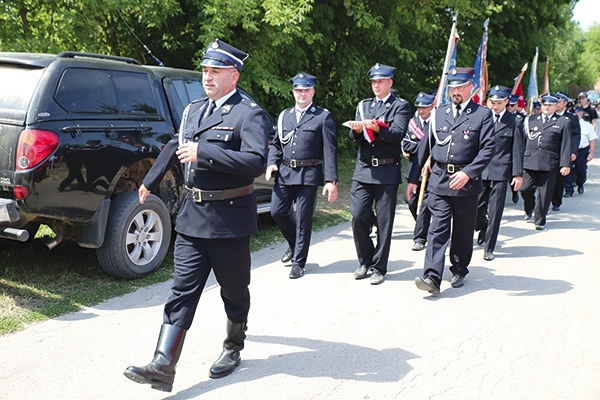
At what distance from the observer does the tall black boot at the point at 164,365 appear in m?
3.72

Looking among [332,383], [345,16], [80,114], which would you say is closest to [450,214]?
[332,383]

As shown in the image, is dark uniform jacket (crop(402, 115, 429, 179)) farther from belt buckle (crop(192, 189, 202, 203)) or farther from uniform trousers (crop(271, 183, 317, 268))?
belt buckle (crop(192, 189, 202, 203))

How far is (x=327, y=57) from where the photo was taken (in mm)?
15086

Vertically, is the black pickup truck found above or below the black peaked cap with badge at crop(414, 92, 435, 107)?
below

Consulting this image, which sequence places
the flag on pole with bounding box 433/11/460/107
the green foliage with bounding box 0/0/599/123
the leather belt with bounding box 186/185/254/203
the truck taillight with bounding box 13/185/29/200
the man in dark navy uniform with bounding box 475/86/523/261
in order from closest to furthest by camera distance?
the leather belt with bounding box 186/185/254/203 < the truck taillight with bounding box 13/185/29/200 < the flag on pole with bounding box 433/11/460/107 < the man in dark navy uniform with bounding box 475/86/523/261 < the green foliage with bounding box 0/0/599/123

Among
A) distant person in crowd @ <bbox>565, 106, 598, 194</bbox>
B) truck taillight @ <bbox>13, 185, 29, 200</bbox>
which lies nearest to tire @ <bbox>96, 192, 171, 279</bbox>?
truck taillight @ <bbox>13, 185, 29, 200</bbox>

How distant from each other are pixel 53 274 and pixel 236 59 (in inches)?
126

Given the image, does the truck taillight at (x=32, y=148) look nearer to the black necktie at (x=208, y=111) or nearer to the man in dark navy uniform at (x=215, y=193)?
the man in dark navy uniform at (x=215, y=193)

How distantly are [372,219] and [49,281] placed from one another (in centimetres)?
309

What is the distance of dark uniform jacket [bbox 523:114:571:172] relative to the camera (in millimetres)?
9719

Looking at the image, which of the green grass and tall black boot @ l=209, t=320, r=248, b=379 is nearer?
tall black boot @ l=209, t=320, r=248, b=379

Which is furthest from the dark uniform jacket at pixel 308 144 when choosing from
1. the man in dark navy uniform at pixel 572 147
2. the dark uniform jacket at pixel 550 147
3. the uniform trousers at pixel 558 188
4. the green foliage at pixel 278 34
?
the uniform trousers at pixel 558 188

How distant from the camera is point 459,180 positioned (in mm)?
5922

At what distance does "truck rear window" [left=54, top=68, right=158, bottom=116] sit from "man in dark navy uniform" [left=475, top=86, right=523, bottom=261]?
411 cm
